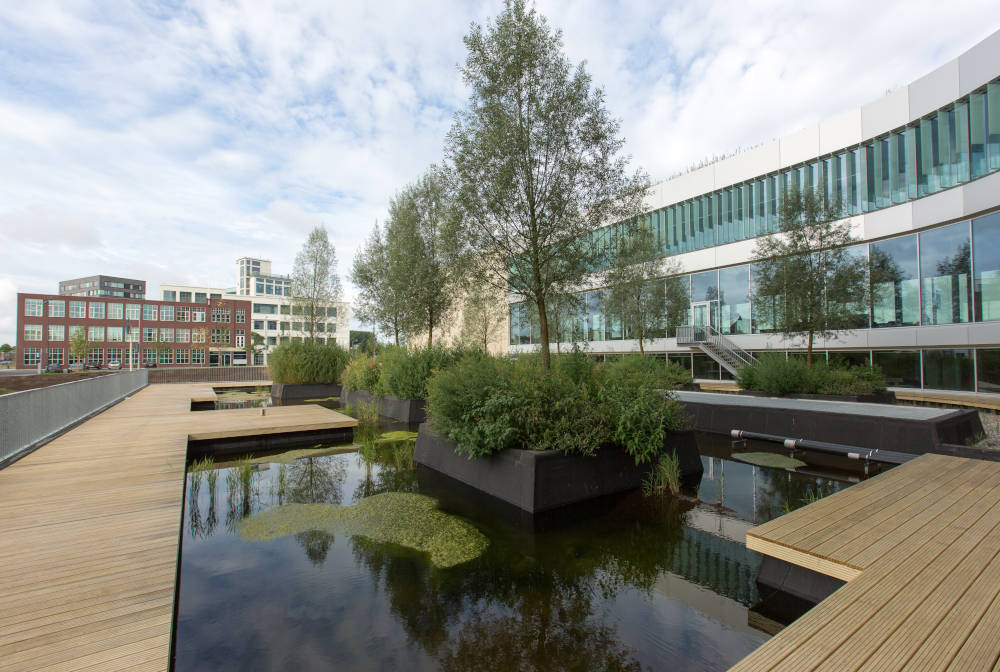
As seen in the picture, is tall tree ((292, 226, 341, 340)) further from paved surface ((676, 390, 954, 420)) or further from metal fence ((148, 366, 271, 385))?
paved surface ((676, 390, 954, 420))

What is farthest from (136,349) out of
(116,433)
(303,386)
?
(116,433)

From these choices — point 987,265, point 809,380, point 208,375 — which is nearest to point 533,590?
point 809,380

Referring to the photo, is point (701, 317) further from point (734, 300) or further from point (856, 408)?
point (856, 408)

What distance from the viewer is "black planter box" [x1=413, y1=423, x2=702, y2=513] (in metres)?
5.68

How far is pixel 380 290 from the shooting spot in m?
19.0

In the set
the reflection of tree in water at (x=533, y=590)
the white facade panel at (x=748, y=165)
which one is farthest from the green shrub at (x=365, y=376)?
the white facade panel at (x=748, y=165)

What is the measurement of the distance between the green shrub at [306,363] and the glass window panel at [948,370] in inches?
987

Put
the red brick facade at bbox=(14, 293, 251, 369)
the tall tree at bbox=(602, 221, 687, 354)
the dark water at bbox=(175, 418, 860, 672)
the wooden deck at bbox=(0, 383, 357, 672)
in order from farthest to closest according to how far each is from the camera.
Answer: the red brick facade at bbox=(14, 293, 251, 369), the tall tree at bbox=(602, 221, 687, 354), the dark water at bbox=(175, 418, 860, 672), the wooden deck at bbox=(0, 383, 357, 672)

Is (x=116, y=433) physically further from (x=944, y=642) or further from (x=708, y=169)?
(x=708, y=169)

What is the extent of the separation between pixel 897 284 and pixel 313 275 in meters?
29.8

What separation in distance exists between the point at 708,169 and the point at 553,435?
25606 mm

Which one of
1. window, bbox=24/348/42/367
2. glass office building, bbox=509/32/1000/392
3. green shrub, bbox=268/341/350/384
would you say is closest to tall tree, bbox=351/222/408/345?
green shrub, bbox=268/341/350/384

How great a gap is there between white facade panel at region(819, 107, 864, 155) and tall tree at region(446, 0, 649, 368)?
724 inches

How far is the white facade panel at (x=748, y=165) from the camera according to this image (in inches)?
907
